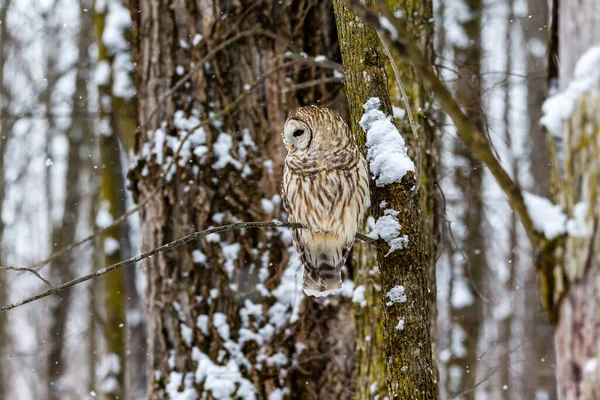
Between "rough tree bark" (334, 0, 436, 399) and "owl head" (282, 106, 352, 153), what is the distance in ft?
1.49

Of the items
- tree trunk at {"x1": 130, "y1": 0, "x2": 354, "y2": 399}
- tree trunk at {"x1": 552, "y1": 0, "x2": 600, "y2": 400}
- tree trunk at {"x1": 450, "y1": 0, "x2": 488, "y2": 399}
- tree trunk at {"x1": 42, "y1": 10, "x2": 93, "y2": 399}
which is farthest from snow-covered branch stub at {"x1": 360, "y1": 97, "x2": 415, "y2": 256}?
tree trunk at {"x1": 42, "y1": 10, "x2": 93, "y2": 399}

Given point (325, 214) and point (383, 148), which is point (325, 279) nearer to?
point (325, 214)

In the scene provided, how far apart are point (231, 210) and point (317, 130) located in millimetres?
1395

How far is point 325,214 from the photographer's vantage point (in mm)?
3393

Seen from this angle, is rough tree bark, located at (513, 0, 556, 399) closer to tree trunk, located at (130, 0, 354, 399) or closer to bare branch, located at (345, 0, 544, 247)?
tree trunk, located at (130, 0, 354, 399)

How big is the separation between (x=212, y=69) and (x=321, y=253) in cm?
166

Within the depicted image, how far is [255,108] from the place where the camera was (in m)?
4.46

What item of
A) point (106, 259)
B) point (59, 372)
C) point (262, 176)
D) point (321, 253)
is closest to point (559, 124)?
point (321, 253)

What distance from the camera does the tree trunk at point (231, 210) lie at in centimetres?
427

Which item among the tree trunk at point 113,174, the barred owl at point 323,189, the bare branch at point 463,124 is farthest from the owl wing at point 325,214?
the tree trunk at point 113,174

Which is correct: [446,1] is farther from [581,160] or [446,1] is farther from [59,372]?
[59,372]

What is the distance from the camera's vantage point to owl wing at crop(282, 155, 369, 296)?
3.21m

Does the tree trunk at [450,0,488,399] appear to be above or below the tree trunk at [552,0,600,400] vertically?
above

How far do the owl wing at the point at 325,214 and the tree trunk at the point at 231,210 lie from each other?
24.3 inches
